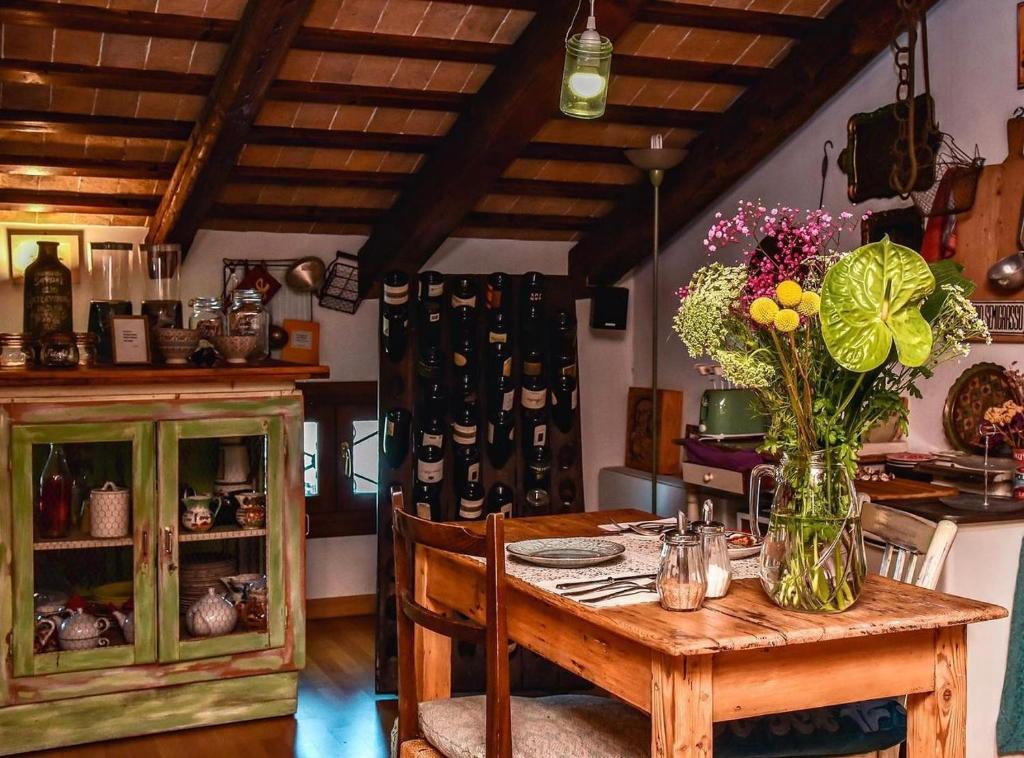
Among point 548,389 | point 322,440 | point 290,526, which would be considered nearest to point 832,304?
point 290,526

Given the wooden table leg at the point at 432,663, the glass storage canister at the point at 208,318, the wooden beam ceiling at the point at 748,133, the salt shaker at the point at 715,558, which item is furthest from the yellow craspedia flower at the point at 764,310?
the glass storage canister at the point at 208,318

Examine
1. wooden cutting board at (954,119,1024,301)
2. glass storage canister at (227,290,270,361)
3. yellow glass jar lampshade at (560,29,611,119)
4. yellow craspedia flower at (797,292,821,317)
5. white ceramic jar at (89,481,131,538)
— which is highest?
yellow glass jar lampshade at (560,29,611,119)

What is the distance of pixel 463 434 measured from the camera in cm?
454

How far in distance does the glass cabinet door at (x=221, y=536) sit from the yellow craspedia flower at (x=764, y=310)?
236 cm

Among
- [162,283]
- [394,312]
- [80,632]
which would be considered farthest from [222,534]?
[394,312]

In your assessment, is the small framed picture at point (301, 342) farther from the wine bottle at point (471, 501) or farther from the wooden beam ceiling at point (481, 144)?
the wine bottle at point (471, 501)

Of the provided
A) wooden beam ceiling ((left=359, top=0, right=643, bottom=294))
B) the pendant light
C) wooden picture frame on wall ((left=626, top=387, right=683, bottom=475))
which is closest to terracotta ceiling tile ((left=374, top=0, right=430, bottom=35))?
wooden beam ceiling ((left=359, top=0, right=643, bottom=294))

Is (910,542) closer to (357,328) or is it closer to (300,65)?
(300,65)

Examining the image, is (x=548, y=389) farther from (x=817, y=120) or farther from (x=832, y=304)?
(x=832, y=304)

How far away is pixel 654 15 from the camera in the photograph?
3959mm

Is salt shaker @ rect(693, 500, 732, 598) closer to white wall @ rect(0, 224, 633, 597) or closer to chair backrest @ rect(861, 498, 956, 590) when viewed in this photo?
chair backrest @ rect(861, 498, 956, 590)

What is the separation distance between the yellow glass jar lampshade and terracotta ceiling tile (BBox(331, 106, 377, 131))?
1417 mm

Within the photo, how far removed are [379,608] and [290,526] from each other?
21.1 inches

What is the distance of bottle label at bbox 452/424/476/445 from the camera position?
14.9 feet
